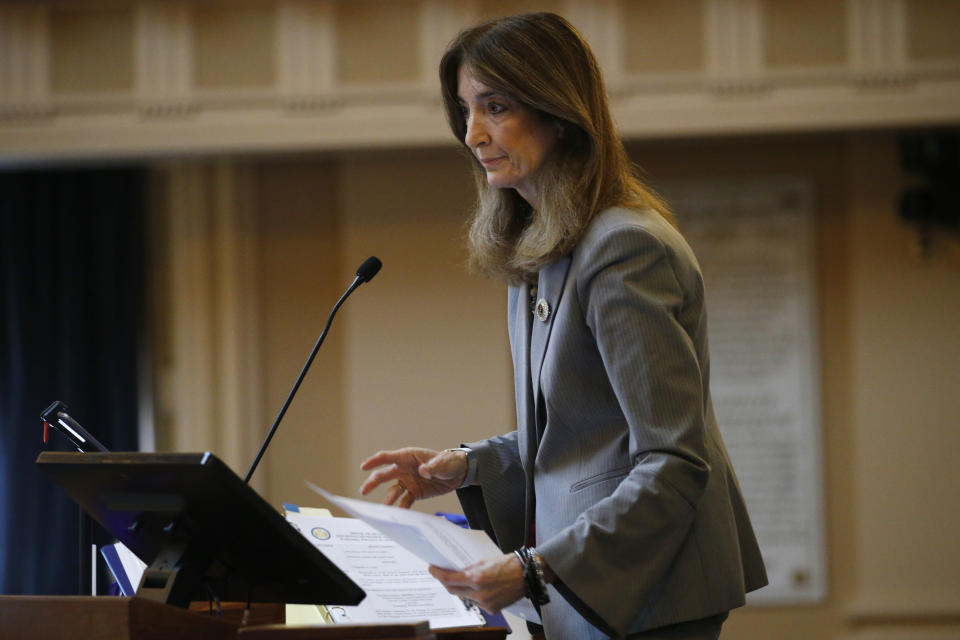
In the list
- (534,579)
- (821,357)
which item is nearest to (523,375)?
(534,579)

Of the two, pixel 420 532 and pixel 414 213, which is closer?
pixel 420 532

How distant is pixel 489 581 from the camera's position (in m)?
1.45

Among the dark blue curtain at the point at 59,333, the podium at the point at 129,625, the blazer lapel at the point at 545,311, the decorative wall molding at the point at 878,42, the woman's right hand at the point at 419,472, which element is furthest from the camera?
the dark blue curtain at the point at 59,333

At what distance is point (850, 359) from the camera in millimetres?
5184

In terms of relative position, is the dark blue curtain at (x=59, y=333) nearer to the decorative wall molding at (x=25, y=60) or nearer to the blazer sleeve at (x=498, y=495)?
the decorative wall molding at (x=25, y=60)

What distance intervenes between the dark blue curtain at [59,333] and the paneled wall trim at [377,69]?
39 cm

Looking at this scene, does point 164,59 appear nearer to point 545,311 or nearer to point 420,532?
point 545,311

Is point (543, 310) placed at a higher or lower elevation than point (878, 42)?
lower

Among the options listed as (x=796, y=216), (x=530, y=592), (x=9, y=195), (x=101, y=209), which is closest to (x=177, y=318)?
(x=101, y=209)

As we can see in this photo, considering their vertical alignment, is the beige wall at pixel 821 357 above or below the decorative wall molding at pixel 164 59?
below

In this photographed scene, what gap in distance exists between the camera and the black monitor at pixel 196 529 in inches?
57.7

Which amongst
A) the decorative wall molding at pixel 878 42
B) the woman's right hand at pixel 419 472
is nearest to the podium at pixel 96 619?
the woman's right hand at pixel 419 472

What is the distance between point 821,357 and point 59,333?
11.9ft

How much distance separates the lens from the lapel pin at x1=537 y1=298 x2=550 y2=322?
1721mm
